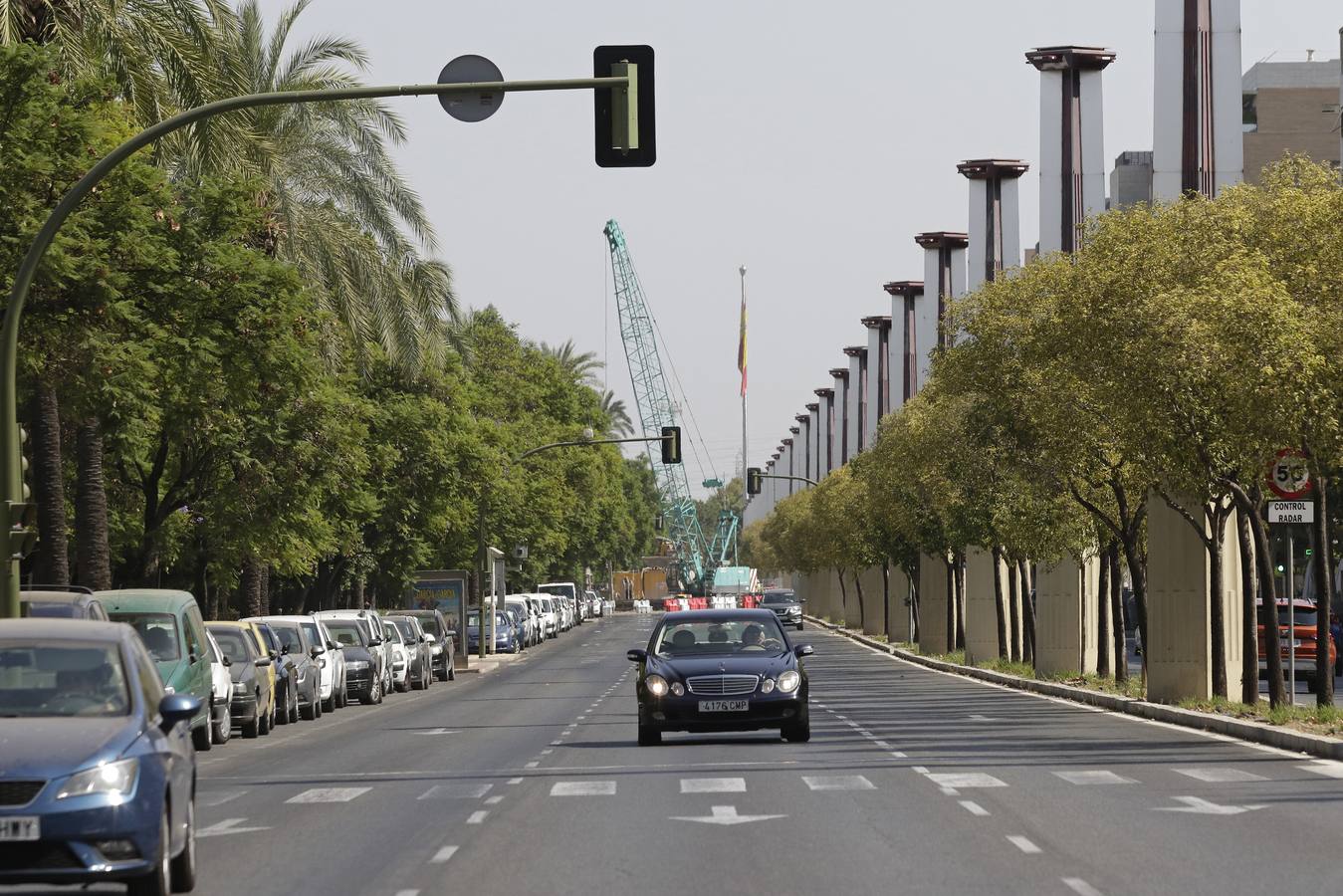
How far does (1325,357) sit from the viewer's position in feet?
84.7

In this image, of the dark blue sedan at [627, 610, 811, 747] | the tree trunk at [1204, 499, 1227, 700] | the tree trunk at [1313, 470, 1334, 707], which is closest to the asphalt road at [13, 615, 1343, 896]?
the dark blue sedan at [627, 610, 811, 747]

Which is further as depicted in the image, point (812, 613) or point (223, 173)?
point (812, 613)

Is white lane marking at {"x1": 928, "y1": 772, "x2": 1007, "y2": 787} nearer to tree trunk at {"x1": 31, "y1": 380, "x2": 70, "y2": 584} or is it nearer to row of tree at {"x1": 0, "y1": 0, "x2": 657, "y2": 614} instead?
row of tree at {"x1": 0, "y1": 0, "x2": 657, "y2": 614}

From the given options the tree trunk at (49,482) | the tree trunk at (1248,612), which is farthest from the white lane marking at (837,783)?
the tree trunk at (49,482)

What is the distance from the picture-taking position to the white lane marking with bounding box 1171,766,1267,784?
20.0 meters

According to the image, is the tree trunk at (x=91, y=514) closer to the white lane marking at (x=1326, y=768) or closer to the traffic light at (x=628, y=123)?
the traffic light at (x=628, y=123)

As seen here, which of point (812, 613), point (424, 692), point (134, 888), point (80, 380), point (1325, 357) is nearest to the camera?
point (134, 888)

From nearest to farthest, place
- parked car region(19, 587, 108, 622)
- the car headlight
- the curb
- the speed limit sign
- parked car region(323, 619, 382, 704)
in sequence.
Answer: the car headlight
parked car region(19, 587, 108, 622)
the curb
the speed limit sign
parked car region(323, 619, 382, 704)

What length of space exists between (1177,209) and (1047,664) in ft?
57.8

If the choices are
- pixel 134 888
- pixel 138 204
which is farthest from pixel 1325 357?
pixel 134 888

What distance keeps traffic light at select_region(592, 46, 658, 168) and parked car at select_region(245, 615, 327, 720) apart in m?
18.6

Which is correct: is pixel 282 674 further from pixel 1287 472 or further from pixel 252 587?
pixel 1287 472

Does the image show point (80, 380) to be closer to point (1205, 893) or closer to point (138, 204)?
point (138, 204)

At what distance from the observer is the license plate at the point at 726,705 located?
25.5 metres
